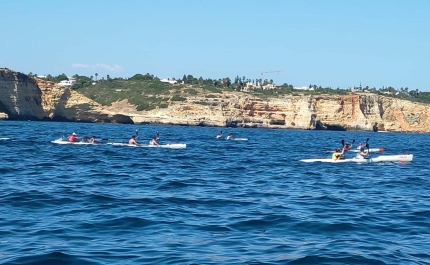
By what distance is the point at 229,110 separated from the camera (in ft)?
380

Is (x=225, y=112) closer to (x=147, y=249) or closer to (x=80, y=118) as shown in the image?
(x=80, y=118)

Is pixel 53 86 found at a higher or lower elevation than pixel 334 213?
higher

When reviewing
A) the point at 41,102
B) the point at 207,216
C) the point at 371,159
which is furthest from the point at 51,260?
the point at 41,102

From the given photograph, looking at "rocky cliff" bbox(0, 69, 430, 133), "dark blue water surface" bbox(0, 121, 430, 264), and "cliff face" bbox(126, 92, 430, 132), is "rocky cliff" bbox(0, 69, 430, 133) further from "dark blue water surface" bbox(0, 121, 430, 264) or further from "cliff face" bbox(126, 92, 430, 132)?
"dark blue water surface" bbox(0, 121, 430, 264)

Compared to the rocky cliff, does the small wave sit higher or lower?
lower

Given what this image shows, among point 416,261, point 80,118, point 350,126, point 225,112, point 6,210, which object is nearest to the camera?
point 416,261

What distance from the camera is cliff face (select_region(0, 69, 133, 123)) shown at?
9444cm

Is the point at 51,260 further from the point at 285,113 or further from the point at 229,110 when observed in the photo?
the point at 285,113

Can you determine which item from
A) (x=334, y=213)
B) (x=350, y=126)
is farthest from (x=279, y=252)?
(x=350, y=126)

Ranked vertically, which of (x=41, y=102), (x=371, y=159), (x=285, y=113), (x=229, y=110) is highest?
(x=41, y=102)

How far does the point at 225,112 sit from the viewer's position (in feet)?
377

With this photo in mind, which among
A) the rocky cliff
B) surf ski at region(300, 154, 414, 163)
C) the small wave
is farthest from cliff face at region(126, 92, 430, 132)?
the small wave

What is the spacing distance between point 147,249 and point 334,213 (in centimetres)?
656

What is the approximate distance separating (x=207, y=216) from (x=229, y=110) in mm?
100287
